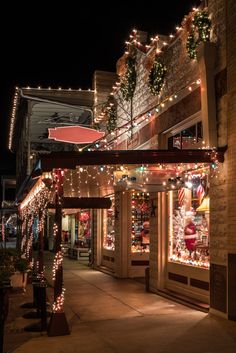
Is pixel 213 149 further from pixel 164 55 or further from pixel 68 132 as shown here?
pixel 68 132

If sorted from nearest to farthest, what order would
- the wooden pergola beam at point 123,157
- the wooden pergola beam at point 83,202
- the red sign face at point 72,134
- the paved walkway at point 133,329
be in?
the paved walkway at point 133,329, the wooden pergola beam at point 123,157, the wooden pergola beam at point 83,202, the red sign face at point 72,134

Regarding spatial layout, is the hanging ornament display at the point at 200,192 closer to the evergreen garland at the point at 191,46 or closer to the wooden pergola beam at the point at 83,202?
the evergreen garland at the point at 191,46

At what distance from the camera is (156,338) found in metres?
8.14

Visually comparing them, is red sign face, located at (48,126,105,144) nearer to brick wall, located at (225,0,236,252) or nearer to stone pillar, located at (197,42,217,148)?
stone pillar, located at (197,42,217,148)

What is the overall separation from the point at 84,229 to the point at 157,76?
47.3ft

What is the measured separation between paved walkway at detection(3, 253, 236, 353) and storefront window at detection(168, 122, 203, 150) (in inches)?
136

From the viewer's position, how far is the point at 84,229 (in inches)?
1027

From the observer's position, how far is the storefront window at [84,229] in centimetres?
2469

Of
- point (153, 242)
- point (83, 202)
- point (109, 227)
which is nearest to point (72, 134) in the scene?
point (83, 202)

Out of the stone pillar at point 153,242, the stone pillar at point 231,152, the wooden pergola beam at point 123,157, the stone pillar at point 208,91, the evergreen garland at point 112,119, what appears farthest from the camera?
the evergreen garland at point 112,119

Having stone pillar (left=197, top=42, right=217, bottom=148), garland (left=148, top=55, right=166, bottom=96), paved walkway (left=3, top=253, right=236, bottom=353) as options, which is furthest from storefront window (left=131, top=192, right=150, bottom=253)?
stone pillar (left=197, top=42, right=217, bottom=148)

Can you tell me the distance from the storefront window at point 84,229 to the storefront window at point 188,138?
1215 cm

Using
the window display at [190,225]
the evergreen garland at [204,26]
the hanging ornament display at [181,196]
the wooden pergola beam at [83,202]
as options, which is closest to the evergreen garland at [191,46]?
the evergreen garland at [204,26]

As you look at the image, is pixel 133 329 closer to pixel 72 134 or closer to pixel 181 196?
pixel 181 196
